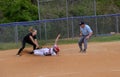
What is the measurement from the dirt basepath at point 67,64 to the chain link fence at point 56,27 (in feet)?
14.6

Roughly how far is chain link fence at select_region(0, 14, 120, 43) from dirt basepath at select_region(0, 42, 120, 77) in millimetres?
4436

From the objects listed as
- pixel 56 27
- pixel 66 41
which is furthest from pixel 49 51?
pixel 56 27

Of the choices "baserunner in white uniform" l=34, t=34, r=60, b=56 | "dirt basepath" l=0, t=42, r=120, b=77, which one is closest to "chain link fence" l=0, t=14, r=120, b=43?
"dirt basepath" l=0, t=42, r=120, b=77

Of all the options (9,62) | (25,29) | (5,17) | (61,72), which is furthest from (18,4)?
(61,72)

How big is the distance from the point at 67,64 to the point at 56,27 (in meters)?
10.1

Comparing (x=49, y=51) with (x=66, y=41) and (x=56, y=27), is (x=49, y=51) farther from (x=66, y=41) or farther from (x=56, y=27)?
(x=56, y=27)

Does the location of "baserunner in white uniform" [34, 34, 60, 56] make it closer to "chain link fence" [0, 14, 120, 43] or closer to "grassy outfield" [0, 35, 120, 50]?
"grassy outfield" [0, 35, 120, 50]

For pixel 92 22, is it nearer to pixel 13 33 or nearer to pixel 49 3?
pixel 49 3

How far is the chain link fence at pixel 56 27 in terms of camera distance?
24.9 metres

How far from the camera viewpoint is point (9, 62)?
17750mm

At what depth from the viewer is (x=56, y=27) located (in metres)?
26.3

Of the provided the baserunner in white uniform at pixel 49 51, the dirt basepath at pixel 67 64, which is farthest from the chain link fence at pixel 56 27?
the baserunner in white uniform at pixel 49 51

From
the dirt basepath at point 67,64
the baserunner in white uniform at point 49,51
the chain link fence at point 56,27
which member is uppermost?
the chain link fence at point 56,27

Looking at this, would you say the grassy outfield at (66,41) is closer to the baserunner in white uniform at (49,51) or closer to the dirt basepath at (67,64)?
the dirt basepath at (67,64)
